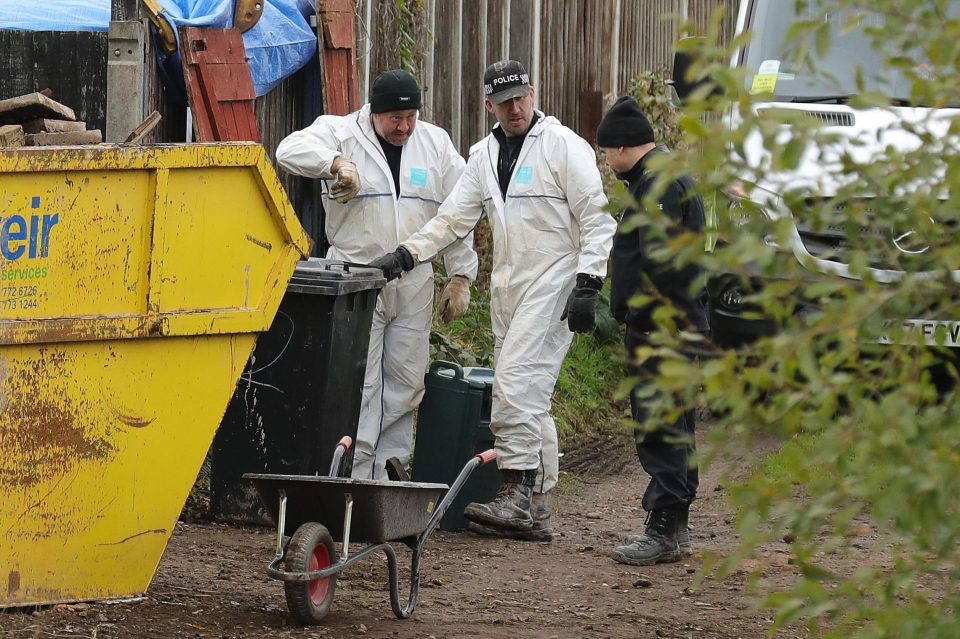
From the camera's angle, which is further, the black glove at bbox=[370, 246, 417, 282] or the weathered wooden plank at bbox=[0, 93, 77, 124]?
the black glove at bbox=[370, 246, 417, 282]

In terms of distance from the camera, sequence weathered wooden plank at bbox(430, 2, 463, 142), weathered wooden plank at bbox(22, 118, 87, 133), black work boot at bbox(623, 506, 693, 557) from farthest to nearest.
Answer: weathered wooden plank at bbox(430, 2, 463, 142) → black work boot at bbox(623, 506, 693, 557) → weathered wooden plank at bbox(22, 118, 87, 133)

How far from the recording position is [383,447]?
6.68 metres

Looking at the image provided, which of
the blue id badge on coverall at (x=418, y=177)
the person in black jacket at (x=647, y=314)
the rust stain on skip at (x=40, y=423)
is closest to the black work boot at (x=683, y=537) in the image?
the person in black jacket at (x=647, y=314)

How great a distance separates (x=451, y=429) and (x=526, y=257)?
2.79ft

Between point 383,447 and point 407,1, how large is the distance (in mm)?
3433

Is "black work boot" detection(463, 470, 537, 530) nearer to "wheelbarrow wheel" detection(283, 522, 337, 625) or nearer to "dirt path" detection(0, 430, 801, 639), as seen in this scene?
"dirt path" detection(0, 430, 801, 639)

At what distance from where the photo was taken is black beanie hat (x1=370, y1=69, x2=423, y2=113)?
252 inches

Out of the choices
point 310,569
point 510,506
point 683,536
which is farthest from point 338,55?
point 310,569

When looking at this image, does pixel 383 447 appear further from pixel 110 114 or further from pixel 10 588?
pixel 10 588

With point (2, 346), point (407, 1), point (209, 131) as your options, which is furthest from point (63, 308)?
point (407, 1)

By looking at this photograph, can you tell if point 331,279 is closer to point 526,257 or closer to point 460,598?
point 526,257

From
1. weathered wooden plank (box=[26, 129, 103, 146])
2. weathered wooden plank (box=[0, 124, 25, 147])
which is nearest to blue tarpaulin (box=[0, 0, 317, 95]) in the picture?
weathered wooden plank (box=[26, 129, 103, 146])

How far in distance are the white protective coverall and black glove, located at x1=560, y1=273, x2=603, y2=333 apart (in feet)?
0.56

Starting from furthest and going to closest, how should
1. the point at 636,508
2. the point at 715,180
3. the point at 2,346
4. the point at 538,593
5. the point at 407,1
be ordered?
the point at 407,1 < the point at 636,508 < the point at 538,593 < the point at 2,346 < the point at 715,180
